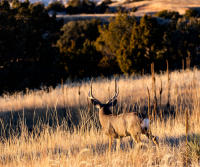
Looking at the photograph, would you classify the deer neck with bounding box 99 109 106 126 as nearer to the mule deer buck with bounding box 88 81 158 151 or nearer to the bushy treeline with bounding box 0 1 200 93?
the mule deer buck with bounding box 88 81 158 151

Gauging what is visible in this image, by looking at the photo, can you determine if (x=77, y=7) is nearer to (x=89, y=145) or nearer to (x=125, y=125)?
(x=89, y=145)

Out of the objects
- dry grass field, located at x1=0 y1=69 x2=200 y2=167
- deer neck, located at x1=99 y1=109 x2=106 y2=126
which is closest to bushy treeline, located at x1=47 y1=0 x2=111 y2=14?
dry grass field, located at x1=0 y1=69 x2=200 y2=167

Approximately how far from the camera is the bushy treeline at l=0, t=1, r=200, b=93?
45.6 feet

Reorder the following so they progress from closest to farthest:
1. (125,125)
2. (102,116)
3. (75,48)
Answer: (125,125)
(102,116)
(75,48)

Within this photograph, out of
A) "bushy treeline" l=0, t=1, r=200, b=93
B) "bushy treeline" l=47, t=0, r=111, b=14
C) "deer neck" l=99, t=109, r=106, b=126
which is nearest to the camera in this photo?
"deer neck" l=99, t=109, r=106, b=126

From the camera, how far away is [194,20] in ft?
95.1

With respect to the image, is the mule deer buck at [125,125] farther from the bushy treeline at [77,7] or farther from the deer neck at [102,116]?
the bushy treeline at [77,7]

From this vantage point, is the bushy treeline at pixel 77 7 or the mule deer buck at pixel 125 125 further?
the bushy treeline at pixel 77 7

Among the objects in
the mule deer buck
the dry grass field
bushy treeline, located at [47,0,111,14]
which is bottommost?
the dry grass field

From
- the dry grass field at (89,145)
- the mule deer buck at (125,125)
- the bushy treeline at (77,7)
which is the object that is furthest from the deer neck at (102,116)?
the bushy treeline at (77,7)

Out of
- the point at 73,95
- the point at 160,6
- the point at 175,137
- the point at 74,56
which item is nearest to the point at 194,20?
the point at 74,56

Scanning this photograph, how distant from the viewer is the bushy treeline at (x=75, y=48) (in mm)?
13906

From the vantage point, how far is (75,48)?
22.2m

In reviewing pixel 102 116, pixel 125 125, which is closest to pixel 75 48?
pixel 102 116
